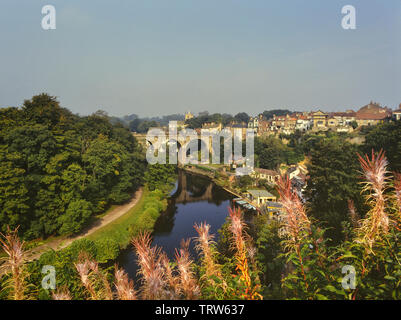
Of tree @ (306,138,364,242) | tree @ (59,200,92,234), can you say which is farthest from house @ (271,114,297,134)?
tree @ (59,200,92,234)

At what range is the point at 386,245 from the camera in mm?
2758

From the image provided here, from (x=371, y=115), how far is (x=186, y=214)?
5973 centimetres

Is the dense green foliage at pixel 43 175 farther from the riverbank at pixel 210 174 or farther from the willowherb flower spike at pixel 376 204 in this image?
the riverbank at pixel 210 174

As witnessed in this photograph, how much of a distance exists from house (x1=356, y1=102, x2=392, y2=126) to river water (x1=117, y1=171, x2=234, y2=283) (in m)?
44.9

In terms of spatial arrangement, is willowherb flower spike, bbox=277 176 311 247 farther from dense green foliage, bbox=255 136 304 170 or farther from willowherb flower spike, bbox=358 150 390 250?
dense green foliage, bbox=255 136 304 170

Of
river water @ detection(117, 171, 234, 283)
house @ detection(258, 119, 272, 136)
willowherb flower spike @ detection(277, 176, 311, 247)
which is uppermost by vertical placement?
house @ detection(258, 119, 272, 136)

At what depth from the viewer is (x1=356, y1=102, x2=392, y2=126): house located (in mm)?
58594

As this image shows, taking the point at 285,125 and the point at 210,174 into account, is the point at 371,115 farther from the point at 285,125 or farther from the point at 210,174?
the point at 210,174

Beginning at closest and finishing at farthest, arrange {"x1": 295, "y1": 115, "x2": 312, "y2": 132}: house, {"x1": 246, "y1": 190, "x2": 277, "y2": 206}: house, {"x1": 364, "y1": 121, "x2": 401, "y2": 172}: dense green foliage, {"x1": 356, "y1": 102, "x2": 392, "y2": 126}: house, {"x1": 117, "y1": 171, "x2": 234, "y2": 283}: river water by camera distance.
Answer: {"x1": 117, "y1": 171, "x2": 234, "y2": 283}: river water < {"x1": 364, "y1": 121, "x2": 401, "y2": 172}: dense green foliage < {"x1": 246, "y1": 190, "x2": 277, "y2": 206}: house < {"x1": 356, "y1": 102, "x2": 392, "y2": 126}: house < {"x1": 295, "y1": 115, "x2": 312, "y2": 132}: house

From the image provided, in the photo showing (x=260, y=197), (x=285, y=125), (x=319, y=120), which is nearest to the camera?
(x=260, y=197)

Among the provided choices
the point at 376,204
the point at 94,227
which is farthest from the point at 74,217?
the point at 376,204

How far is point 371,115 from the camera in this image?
61.5 metres

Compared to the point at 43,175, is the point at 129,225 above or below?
below
